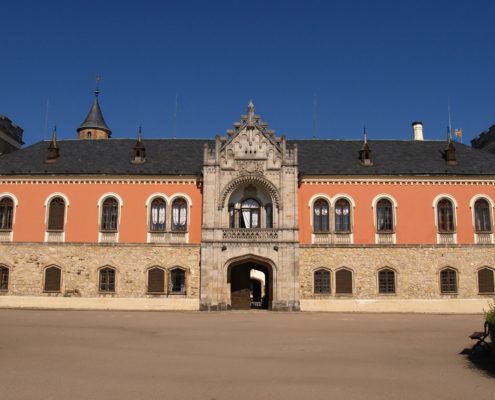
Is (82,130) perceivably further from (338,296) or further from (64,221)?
(338,296)

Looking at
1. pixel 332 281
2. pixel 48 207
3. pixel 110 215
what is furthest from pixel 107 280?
pixel 332 281

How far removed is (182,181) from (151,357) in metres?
21.9

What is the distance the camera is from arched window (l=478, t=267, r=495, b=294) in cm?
3481

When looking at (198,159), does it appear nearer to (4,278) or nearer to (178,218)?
(178,218)

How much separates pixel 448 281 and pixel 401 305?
383cm

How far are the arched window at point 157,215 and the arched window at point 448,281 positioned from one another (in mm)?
20111

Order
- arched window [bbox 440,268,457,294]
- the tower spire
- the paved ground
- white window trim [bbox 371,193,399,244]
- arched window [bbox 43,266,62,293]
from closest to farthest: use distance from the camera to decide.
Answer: the paved ground, arched window [bbox 440,268,457,294], arched window [bbox 43,266,62,293], white window trim [bbox 371,193,399,244], the tower spire

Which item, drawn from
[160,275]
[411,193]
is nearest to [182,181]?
[160,275]

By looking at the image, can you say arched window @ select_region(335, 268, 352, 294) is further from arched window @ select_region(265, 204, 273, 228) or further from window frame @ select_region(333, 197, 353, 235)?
arched window @ select_region(265, 204, 273, 228)

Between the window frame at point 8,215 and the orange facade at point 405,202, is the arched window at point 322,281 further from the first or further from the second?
the window frame at point 8,215

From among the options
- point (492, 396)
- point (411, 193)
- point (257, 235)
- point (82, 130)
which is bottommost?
point (492, 396)

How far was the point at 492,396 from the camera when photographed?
439 inches

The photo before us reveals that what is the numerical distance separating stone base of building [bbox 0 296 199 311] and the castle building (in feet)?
0.32

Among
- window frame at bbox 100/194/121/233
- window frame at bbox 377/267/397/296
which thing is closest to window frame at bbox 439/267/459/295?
window frame at bbox 377/267/397/296
